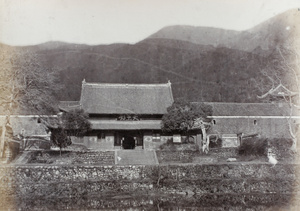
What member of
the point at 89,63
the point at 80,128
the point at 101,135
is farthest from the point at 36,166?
the point at 89,63

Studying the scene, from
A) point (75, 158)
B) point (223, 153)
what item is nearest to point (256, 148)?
point (223, 153)

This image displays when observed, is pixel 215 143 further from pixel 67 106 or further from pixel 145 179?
pixel 145 179

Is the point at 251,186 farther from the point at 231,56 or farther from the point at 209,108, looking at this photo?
the point at 231,56

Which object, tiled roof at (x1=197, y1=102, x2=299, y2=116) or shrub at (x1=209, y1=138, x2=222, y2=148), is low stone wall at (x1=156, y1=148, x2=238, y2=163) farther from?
tiled roof at (x1=197, y1=102, x2=299, y2=116)

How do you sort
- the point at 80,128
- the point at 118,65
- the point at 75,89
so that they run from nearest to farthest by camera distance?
1. the point at 80,128
2. the point at 75,89
3. the point at 118,65

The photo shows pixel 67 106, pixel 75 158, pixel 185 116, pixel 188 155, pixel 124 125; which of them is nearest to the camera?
pixel 75 158

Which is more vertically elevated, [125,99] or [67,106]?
[125,99]
